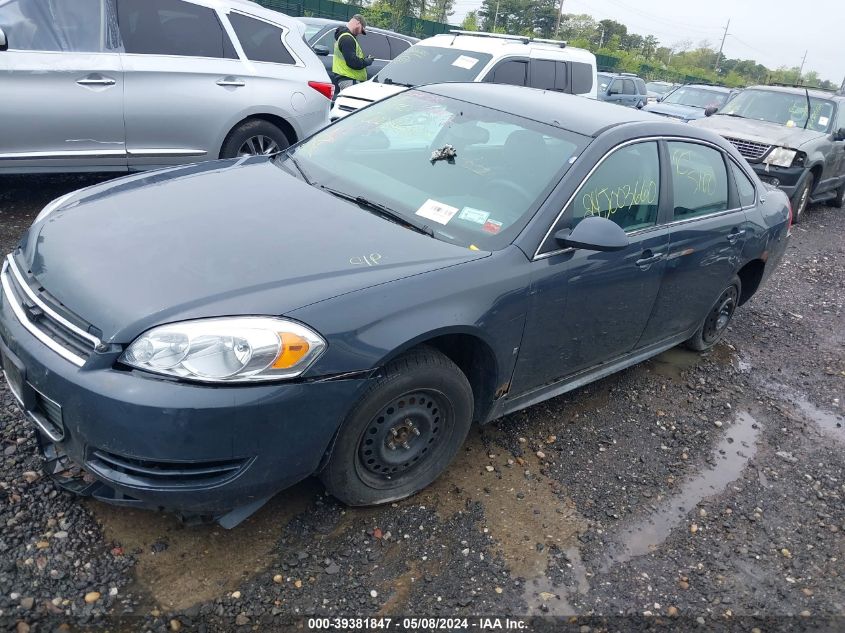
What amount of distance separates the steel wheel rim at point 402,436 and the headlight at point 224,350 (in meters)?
0.51

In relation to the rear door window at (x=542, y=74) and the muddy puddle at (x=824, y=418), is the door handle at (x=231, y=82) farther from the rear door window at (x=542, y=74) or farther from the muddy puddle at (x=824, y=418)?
the muddy puddle at (x=824, y=418)

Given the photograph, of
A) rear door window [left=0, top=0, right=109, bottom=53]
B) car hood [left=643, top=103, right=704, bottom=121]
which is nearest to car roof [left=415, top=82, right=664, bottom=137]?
rear door window [left=0, top=0, right=109, bottom=53]

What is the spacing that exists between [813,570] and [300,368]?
8.07ft

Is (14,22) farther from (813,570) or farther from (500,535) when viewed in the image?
(813,570)

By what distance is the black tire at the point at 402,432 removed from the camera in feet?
8.32

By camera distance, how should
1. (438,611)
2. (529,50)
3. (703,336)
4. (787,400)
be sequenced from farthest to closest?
(529,50), (703,336), (787,400), (438,611)

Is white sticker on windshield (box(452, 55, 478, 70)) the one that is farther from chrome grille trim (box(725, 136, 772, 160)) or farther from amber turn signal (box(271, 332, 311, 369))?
amber turn signal (box(271, 332, 311, 369))

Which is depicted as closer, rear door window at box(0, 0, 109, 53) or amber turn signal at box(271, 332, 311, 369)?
amber turn signal at box(271, 332, 311, 369)

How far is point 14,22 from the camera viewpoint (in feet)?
16.3

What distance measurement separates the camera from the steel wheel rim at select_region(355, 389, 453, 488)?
266cm

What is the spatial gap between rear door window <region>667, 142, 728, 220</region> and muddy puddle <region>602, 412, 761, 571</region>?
133cm

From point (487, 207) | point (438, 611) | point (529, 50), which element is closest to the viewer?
point (438, 611)

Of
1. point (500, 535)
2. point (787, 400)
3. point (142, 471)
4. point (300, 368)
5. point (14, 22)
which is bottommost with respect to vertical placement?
point (787, 400)

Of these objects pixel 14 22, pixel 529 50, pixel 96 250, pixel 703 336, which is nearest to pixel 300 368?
pixel 96 250
